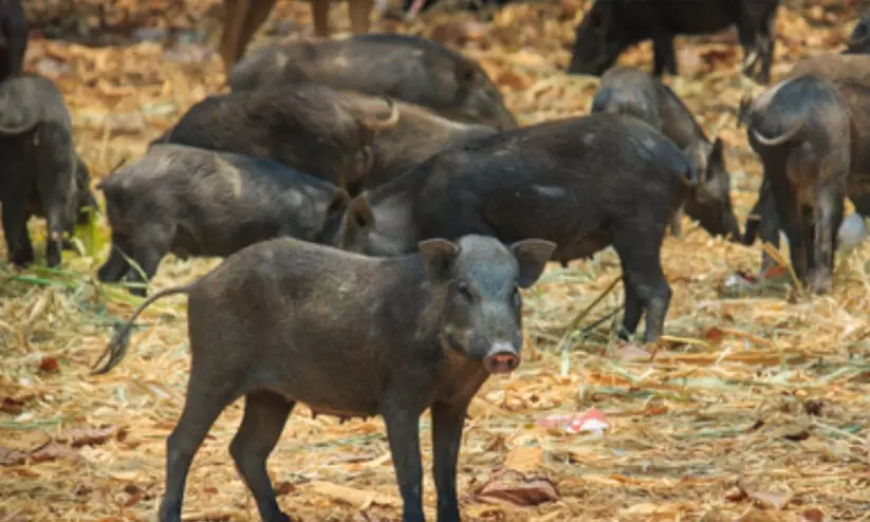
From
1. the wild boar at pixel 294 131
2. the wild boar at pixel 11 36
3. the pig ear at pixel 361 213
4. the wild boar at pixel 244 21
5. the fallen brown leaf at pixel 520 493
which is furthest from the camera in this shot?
the wild boar at pixel 244 21

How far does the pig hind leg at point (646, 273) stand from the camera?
8.72 meters

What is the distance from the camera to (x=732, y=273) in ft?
34.8

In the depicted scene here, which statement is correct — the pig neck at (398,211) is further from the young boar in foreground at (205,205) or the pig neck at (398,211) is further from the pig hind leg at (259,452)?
the pig hind leg at (259,452)

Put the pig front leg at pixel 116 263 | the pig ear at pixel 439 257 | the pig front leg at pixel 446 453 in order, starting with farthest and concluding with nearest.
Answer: the pig front leg at pixel 116 263 → the pig front leg at pixel 446 453 → the pig ear at pixel 439 257

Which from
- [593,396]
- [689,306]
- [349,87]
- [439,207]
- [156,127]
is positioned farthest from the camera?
[156,127]

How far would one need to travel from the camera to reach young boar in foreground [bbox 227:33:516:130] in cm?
1222

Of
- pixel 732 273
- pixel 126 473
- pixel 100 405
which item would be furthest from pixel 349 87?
pixel 126 473

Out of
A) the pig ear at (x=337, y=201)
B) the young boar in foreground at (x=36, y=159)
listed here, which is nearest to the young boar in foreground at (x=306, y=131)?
the young boar in foreground at (x=36, y=159)

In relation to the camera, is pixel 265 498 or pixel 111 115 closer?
pixel 265 498

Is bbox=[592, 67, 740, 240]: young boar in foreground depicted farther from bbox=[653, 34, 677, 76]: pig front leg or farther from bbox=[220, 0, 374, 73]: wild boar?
bbox=[653, 34, 677, 76]: pig front leg

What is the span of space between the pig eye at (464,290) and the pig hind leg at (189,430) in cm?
86

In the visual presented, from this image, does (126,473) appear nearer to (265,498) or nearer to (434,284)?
(265,498)

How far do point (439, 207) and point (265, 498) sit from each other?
2855 mm

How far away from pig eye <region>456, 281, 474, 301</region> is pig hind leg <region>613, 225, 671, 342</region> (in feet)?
11.1
